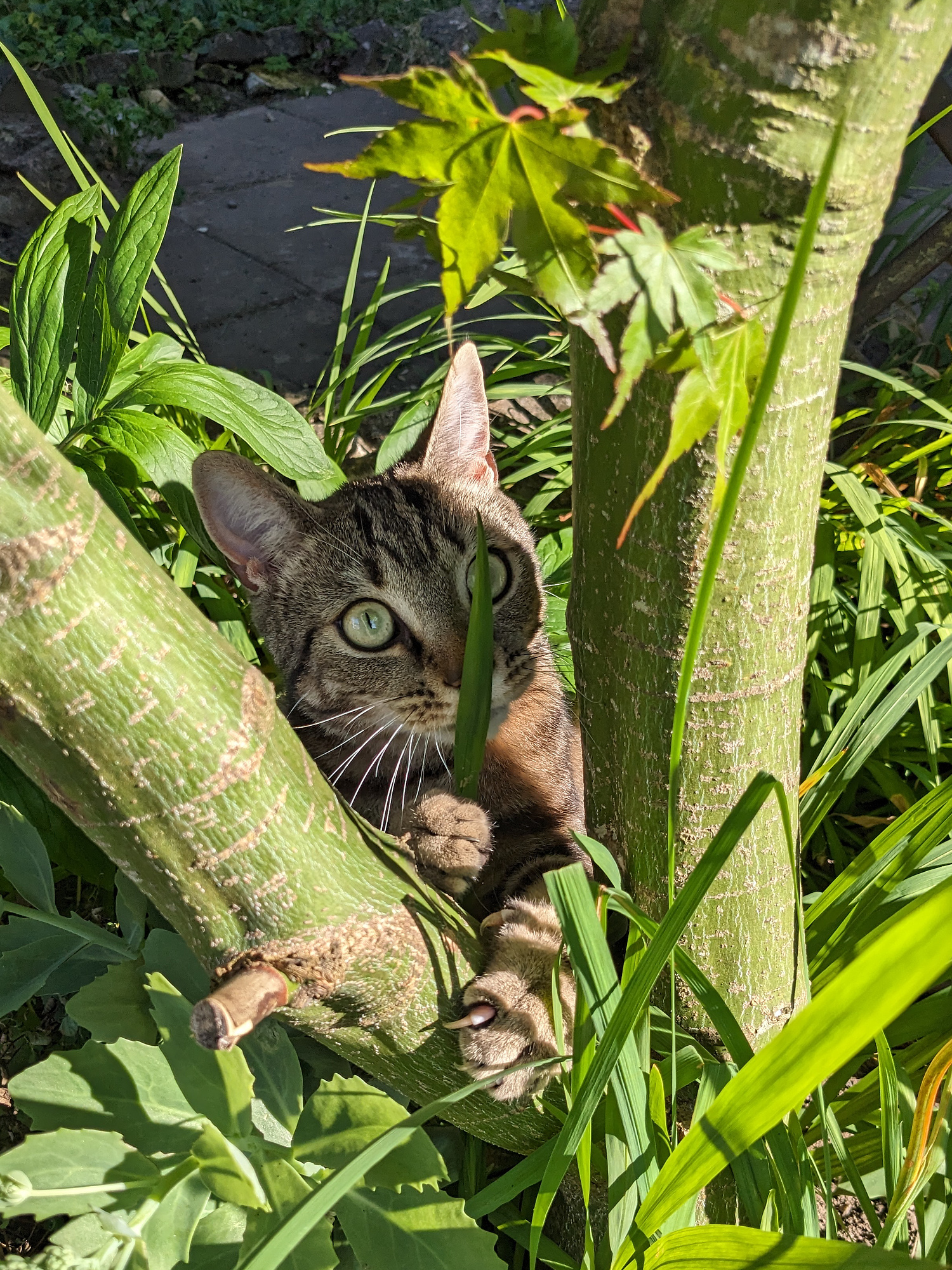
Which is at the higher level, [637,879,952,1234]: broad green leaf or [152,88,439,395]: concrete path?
[637,879,952,1234]: broad green leaf

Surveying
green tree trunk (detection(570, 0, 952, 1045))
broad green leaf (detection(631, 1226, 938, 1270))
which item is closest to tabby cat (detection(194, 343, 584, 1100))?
green tree trunk (detection(570, 0, 952, 1045))

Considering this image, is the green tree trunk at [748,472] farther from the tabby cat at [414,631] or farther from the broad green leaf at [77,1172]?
the broad green leaf at [77,1172]

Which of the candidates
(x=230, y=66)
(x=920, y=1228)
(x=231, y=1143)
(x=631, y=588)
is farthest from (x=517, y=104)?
(x=230, y=66)

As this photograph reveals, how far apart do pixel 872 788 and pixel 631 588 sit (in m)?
1.09

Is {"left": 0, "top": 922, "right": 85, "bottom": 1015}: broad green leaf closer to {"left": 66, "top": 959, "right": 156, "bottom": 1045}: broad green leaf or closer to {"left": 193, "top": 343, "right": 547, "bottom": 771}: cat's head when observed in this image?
{"left": 66, "top": 959, "right": 156, "bottom": 1045}: broad green leaf

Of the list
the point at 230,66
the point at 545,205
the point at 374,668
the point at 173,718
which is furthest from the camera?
the point at 230,66

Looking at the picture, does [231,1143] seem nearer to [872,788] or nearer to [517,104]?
[517,104]

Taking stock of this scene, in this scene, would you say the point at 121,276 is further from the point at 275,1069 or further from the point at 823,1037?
the point at 823,1037

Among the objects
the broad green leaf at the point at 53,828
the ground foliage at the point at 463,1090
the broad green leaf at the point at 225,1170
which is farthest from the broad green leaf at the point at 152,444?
the broad green leaf at the point at 225,1170

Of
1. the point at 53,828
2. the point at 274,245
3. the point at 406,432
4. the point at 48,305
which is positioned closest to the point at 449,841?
the point at 53,828

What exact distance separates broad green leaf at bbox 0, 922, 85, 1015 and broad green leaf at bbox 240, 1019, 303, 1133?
1.04 ft

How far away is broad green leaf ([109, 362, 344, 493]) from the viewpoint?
110cm

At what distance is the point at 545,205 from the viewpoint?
0.48 meters

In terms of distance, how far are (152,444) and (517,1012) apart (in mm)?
749
